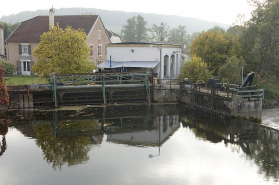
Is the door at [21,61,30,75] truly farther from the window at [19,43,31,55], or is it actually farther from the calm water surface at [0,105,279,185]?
the calm water surface at [0,105,279,185]

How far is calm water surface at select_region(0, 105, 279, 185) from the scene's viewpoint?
451 inches

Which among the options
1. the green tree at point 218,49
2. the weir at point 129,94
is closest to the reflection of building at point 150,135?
the weir at point 129,94

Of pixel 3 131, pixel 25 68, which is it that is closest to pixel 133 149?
pixel 3 131

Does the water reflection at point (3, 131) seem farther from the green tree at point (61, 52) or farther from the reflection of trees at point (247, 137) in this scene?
the reflection of trees at point (247, 137)

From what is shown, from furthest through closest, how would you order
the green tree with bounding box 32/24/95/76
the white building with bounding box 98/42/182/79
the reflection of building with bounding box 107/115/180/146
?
the white building with bounding box 98/42/182/79 → the green tree with bounding box 32/24/95/76 → the reflection of building with bounding box 107/115/180/146

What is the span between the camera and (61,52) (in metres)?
26.2

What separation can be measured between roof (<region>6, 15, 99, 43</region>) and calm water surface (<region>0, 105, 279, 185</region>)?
65.5 ft

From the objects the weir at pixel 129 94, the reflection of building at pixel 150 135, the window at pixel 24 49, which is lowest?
the reflection of building at pixel 150 135

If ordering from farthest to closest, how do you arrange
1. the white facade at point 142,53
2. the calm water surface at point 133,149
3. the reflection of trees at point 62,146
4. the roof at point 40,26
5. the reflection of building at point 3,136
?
the roof at point 40,26 < the white facade at point 142,53 < the reflection of building at point 3,136 < the reflection of trees at point 62,146 < the calm water surface at point 133,149

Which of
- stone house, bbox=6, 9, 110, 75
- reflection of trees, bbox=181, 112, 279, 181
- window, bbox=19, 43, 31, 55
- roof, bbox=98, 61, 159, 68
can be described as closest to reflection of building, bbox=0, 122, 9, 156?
reflection of trees, bbox=181, 112, 279, 181

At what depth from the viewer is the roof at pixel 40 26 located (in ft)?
130

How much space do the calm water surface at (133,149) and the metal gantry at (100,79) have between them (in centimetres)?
271

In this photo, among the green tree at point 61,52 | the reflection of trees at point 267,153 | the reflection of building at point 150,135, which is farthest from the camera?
the green tree at point 61,52

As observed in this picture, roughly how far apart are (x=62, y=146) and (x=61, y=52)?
13.1 meters
